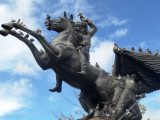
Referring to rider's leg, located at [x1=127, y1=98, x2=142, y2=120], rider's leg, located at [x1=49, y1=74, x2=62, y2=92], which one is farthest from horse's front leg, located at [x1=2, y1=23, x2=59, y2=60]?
rider's leg, located at [x1=127, y1=98, x2=142, y2=120]

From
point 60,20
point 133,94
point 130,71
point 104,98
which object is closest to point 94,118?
point 104,98

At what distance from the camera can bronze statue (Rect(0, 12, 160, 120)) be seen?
5.30m

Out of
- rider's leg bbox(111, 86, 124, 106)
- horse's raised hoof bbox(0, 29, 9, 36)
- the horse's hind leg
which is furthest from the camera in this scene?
rider's leg bbox(111, 86, 124, 106)

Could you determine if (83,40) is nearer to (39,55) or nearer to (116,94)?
(39,55)

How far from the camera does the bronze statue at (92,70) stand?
530 cm

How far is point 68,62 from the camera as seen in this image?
5.37 meters

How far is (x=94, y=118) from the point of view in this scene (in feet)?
17.3

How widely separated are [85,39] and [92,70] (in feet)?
3.32

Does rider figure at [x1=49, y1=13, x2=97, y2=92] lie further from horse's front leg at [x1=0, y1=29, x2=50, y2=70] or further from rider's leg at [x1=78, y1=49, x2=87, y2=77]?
horse's front leg at [x1=0, y1=29, x2=50, y2=70]

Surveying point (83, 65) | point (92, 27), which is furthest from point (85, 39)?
point (83, 65)

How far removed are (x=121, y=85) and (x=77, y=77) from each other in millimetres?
1367

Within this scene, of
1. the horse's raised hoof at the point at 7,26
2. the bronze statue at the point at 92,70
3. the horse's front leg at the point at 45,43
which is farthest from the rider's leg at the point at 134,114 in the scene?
the horse's raised hoof at the point at 7,26

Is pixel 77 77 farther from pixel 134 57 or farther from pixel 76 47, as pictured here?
pixel 134 57

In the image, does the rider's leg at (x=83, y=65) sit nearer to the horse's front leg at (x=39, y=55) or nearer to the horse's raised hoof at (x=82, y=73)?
the horse's raised hoof at (x=82, y=73)
